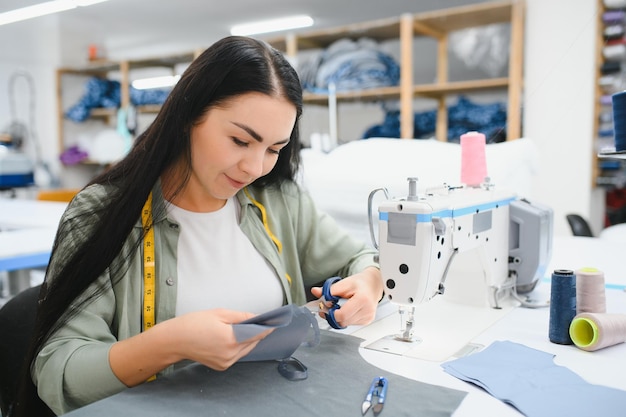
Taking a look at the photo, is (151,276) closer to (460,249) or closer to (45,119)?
(460,249)

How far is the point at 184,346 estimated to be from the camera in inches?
29.8

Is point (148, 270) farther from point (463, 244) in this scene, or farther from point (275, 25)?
point (275, 25)

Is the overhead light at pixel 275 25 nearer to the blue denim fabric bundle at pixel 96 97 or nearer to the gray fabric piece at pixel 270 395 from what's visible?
the blue denim fabric bundle at pixel 96 97

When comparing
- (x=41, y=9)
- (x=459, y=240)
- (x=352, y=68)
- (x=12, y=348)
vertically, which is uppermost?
(x=41, y=9)

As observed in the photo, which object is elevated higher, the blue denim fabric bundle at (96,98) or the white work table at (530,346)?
the blue denim fabric bundle at (96,98)

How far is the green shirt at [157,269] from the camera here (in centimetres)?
81

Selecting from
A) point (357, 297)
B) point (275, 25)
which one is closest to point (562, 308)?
point (357, 297)

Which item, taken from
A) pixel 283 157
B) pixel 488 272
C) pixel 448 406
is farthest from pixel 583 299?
pixel 283 157

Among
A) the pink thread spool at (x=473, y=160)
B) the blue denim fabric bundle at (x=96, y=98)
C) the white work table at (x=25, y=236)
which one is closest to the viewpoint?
the pink thread spool at (x=473, y=160)

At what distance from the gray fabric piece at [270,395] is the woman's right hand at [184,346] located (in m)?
0.03

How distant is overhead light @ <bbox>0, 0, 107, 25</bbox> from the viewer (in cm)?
474

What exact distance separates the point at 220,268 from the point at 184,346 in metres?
0.38

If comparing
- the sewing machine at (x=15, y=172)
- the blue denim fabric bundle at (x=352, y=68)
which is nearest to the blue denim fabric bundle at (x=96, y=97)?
the sewing machine at (x=15, y=172)

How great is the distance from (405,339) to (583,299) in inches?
13.9
